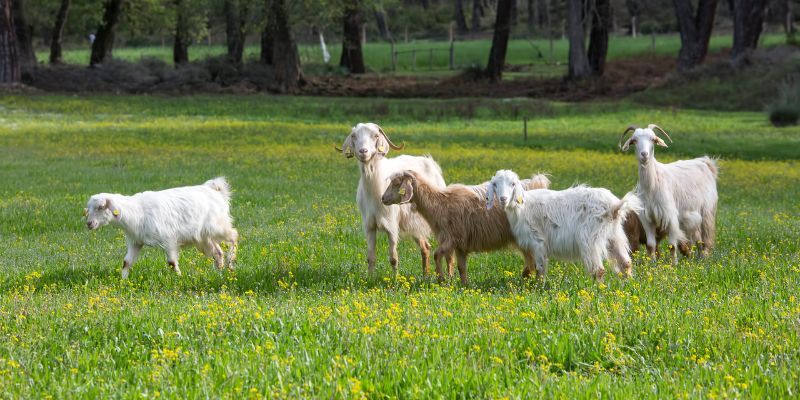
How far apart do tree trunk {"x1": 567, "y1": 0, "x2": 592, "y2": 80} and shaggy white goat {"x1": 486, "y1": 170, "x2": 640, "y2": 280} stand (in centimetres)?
4223

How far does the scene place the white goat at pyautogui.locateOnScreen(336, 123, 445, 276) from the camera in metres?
11.8

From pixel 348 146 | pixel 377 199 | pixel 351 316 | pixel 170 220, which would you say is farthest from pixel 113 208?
pixel 351 316


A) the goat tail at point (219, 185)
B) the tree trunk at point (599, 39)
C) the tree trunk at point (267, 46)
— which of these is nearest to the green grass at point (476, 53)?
the tree trunk at point (267, 46)

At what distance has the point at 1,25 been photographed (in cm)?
4741

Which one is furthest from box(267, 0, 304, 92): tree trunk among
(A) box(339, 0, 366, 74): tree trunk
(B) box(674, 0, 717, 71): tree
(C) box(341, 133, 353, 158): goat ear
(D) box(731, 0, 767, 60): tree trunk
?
(C) box(341, 133, 353, 158): goat ear

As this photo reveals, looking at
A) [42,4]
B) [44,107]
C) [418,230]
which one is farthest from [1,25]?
[418,230]

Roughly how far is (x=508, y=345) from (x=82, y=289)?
492 cm

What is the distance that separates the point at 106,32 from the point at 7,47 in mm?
10829

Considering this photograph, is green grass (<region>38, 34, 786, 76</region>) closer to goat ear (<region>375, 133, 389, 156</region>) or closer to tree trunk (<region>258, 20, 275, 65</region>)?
tree trunk (<region>258, 20, 275, 65</region>)

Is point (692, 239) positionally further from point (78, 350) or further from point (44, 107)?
point (44, 107)

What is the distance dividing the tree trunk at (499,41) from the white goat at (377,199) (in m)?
45.5

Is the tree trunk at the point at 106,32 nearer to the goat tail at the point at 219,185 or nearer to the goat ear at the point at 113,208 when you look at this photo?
the goat tail at the point at 219,185

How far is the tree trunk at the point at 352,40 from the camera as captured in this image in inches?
2134

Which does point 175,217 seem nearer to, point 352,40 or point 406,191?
point 406,191
